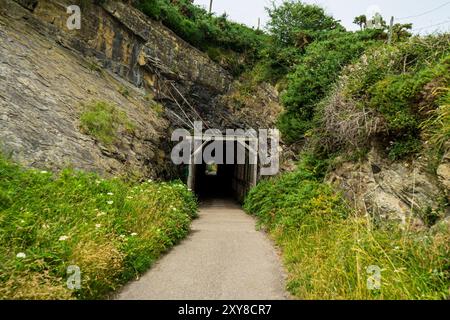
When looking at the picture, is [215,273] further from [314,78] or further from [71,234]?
[314,78]

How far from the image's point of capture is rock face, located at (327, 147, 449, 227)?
501cm

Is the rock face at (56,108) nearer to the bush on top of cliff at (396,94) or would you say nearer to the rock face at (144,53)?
the rock face at (144,53)

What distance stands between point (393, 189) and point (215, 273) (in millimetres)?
3926

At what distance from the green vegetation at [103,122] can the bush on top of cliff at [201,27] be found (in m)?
6.42

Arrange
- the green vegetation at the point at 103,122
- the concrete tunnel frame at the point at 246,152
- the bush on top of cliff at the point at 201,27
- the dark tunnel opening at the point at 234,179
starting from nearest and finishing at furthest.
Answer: the green vegetation at the point at 103,122 → the concrete tunnel frame at the point at 246,152 → the bush on top of cliff at the point at 201,27 → the dark tunnel opening at the point at 234,179

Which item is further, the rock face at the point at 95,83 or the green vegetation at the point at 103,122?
the green vegetation at the point at 103,122

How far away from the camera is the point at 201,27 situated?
15.6 metres

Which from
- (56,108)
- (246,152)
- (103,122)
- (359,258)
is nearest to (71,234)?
(359,258)

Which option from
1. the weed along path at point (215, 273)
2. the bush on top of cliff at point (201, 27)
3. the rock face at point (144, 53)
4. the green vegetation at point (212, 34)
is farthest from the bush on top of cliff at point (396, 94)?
the bush on top of cliff at point (201, 27)

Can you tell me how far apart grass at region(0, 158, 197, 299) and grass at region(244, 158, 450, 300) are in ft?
8.53

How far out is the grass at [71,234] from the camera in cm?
343

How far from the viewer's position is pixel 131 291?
4246 mm

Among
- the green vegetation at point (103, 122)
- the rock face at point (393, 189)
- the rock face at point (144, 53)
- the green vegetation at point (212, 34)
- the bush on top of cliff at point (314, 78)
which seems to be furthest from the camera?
the green vegetation at point (212, 34)

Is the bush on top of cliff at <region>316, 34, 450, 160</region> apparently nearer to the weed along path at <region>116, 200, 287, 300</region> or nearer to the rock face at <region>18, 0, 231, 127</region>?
the weed along path at <region>116, 200, 287, 300</region>
